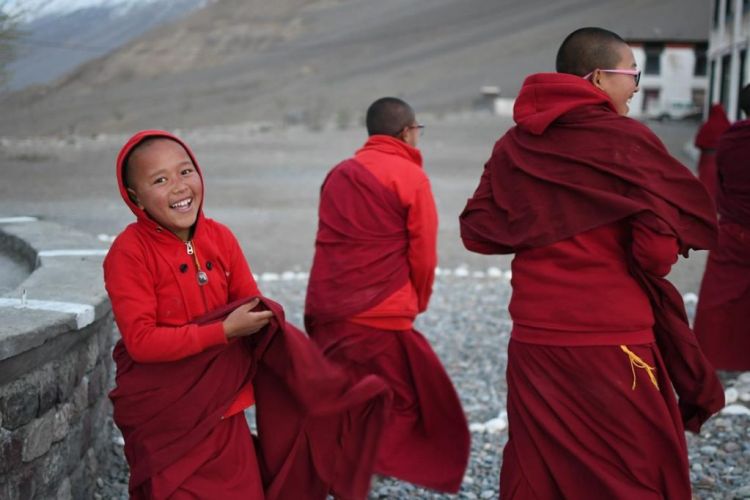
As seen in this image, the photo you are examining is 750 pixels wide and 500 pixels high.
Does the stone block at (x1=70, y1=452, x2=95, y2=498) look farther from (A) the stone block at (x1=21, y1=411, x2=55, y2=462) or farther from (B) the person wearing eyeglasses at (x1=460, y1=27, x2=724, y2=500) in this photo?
(B) the person wearing eyeglasses at (x1=460, y1=27, x2=724, y2=500)

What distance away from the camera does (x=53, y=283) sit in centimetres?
346

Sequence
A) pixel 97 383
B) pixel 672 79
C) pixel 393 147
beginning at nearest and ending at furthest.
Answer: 1. pixel 97 383
2. pixel 393 147
3. pixel 672 79

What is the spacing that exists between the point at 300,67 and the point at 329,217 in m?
53.3

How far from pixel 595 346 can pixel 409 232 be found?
1.48m

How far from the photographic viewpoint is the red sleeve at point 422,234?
402 centimetres

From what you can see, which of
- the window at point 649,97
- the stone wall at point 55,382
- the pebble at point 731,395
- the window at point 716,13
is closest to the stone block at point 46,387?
the stone wall at point 55,382

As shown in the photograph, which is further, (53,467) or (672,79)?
(672,79)

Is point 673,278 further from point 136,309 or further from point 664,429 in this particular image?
point 136,309

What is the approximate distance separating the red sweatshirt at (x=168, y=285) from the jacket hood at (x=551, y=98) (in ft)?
3.16

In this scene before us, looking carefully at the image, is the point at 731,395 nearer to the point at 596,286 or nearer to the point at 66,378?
the point at 596,286

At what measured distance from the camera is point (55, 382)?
9.70 feet

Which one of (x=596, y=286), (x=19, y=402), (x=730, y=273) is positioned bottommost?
(x=730, y=273)

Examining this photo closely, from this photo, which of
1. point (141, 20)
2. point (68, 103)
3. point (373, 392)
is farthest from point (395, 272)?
point (68, 103)

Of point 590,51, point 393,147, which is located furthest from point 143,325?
point 393,147
